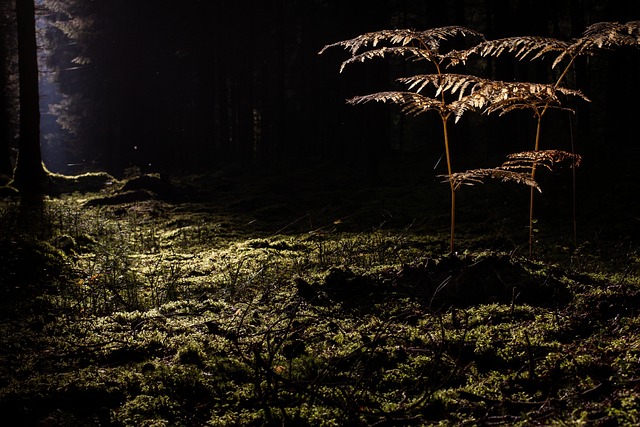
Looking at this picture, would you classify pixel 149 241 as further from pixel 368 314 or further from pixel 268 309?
pixel 368 314

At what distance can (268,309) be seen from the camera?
4.82 m

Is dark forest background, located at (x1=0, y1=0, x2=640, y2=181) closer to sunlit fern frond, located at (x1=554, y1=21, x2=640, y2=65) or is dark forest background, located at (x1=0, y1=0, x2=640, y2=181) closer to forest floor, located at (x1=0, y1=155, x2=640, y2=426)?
forest floor, located at (x1=0, y1=155, x2=640, y2=426)

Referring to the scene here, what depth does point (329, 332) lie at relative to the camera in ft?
13.3

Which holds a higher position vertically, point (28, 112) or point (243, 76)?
point (243, 76)

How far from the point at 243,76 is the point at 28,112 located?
19.9 m

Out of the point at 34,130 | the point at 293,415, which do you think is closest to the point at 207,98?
the point at 34,130

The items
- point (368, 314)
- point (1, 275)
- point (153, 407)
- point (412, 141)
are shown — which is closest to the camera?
point (153, 407)

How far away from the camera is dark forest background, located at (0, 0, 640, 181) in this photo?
22.2m

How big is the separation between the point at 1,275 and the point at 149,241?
401cm

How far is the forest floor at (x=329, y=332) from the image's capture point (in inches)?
111

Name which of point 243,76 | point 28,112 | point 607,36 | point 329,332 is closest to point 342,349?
point 329,332

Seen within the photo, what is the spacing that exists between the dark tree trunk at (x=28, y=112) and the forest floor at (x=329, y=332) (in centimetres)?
575

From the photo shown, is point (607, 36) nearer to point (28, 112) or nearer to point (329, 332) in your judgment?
point (329, 332)

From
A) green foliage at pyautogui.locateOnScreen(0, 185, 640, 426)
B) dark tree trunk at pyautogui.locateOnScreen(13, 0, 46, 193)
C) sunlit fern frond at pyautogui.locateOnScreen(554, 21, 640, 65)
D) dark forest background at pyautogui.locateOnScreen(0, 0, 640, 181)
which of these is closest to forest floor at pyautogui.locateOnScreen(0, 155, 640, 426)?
green foliage at pyautogui.locateOnScreen(0, 185, 640, 426)
